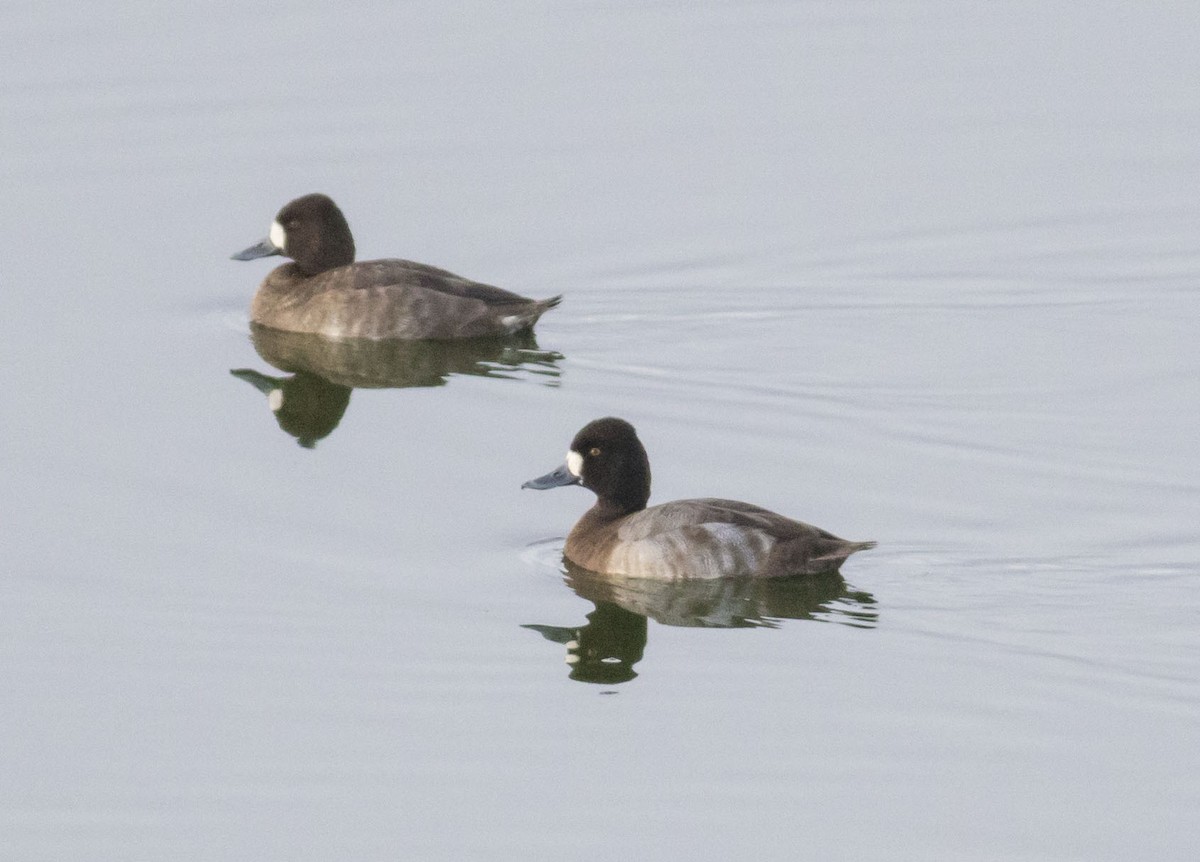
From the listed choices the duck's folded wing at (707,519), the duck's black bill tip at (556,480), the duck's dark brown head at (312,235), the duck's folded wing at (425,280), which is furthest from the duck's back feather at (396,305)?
the duck's folded wing at (707,519)

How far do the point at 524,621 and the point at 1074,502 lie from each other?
11.5ft

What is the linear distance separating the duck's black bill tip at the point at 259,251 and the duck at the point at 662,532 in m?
6.25

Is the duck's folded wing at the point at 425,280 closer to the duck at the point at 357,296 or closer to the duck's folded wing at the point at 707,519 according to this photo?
the duck at the point at 357,296

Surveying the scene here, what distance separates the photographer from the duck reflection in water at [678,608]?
1132cm

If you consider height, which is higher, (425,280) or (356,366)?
(425,280)

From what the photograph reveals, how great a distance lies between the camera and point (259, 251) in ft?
59.8

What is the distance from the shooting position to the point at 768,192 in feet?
65.3

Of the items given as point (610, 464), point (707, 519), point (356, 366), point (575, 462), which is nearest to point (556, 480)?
point (575, 462)

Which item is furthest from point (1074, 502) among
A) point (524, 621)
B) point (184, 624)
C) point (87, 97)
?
point (87, 97)

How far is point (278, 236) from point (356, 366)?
5.80 ft

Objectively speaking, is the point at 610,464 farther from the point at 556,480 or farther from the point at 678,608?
the point at 678,608

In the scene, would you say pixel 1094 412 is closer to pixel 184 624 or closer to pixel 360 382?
pixel 360 382

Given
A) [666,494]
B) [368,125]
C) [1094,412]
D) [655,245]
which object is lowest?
[666,494]

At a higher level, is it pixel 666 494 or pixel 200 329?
pixel 200 329
